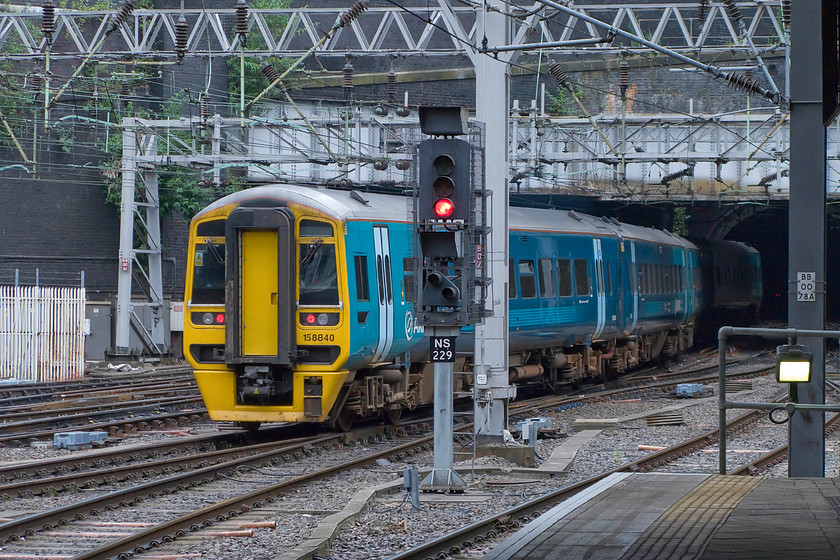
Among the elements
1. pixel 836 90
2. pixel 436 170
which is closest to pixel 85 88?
pixel 436 170

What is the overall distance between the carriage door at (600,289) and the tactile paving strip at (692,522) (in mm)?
13737

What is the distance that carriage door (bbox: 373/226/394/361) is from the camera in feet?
50.8

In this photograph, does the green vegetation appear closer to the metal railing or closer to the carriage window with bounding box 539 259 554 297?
the carriage window with bounding box 539 259 554 297

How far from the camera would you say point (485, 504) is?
1088 cm

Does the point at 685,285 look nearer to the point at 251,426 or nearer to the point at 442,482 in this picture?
the point at 251,426

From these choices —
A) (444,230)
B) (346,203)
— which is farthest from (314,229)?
(444,230)

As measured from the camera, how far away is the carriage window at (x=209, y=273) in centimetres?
1481

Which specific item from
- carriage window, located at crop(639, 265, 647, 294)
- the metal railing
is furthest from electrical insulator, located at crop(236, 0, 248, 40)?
A: the metal railing

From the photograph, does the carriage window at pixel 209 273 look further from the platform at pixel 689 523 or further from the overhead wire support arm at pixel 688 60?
the platform at pixel 689 523

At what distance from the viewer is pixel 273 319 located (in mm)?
14531

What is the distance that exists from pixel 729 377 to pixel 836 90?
18.4 m

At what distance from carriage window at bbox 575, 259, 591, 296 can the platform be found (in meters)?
12.7

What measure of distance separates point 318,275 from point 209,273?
138 cm

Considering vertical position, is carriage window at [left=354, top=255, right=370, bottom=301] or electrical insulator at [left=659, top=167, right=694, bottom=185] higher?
electrical insulator at [left=659, top=167, right=694, bottom=185]
